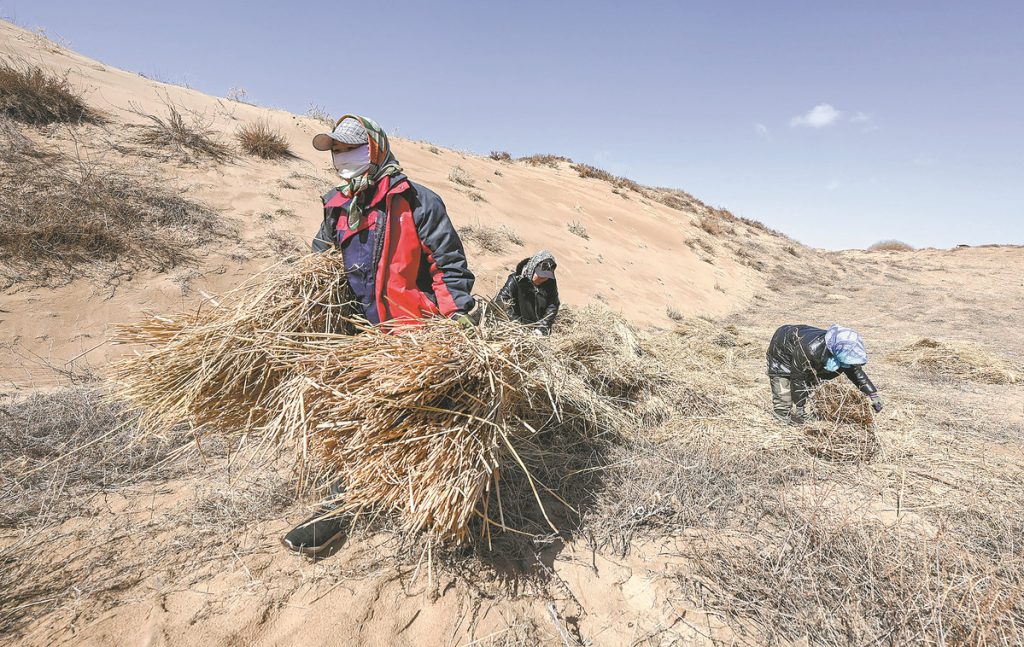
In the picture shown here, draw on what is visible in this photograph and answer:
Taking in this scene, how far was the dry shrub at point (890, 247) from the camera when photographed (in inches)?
1058

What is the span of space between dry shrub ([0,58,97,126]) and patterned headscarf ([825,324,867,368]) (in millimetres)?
8775

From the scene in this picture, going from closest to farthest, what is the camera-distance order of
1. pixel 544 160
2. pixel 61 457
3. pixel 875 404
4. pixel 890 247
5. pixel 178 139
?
pixel 61 457 → pixel 875 404 → pixel 178 139 → pixel 544 160 → pixel 890 247

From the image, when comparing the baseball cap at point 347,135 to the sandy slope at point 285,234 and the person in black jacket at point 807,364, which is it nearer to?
the sandy slope at point 285,234

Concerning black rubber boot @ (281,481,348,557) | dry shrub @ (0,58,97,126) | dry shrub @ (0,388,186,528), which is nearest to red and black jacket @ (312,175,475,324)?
black rubber boot @ (281,481,348,557)

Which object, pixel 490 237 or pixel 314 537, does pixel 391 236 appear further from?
pixel 490 237

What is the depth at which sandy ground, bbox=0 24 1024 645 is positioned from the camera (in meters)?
1.46

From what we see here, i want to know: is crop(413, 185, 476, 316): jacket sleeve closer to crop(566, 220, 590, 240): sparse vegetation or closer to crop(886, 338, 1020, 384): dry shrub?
crop(886, 338, 1020, 384): dry shrub

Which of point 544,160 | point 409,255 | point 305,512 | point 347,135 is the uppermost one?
point 544,160

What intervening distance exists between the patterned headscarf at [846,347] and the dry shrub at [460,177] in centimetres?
799

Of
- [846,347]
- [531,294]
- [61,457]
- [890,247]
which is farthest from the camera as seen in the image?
[890,247]

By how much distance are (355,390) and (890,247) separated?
3716cm

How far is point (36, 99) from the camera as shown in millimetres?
5277

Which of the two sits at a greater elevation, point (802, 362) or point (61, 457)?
point (802, 362)

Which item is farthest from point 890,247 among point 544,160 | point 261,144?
point 261,144
